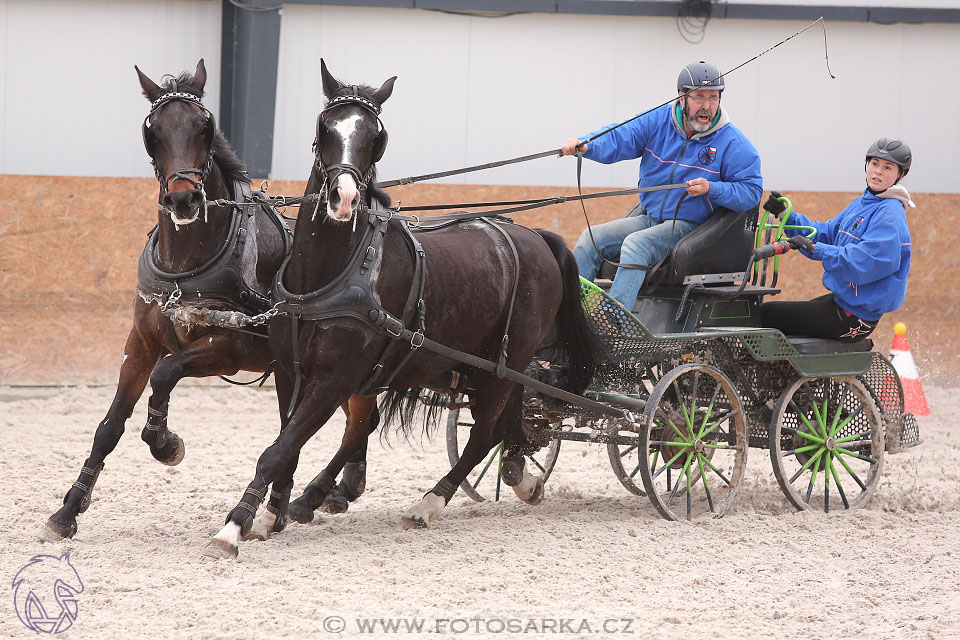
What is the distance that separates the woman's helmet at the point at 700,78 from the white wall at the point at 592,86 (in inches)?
171

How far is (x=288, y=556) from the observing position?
4070 millimetres

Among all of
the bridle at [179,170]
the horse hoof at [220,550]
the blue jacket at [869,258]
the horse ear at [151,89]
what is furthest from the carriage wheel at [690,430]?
the horse ear at [151,89]

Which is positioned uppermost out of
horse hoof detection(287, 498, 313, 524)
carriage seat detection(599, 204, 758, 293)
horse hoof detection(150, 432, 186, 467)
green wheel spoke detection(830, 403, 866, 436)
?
carriage seat detection(599, 204, 758, 293)

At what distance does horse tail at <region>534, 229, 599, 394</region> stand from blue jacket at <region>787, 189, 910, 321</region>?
115 centimetres

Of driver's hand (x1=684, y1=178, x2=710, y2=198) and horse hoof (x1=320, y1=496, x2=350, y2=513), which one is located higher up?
driver's hand (x1=684, y1=178, x2=710, y2=198)

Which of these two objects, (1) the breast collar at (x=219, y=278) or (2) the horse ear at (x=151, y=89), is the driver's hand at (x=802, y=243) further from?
(2) the horse ear at (x=151, y=89)

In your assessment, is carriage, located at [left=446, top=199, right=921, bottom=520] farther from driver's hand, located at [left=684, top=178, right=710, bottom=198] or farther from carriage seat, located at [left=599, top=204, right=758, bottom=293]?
driver's hand, located at [left=684, top=178, right=710, bottom=198]

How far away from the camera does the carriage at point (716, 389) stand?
196 inches

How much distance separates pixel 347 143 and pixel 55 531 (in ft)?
6.34

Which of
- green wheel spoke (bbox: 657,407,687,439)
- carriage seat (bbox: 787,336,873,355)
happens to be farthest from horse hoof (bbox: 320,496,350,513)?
carriage seat (bbox: 787,336,873,355)

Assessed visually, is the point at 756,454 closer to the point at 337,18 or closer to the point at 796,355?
the point at 796,355

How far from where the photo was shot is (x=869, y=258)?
5082 millimetres

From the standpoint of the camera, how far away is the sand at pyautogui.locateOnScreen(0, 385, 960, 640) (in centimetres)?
338

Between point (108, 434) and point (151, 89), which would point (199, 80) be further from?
point (108, 434)
